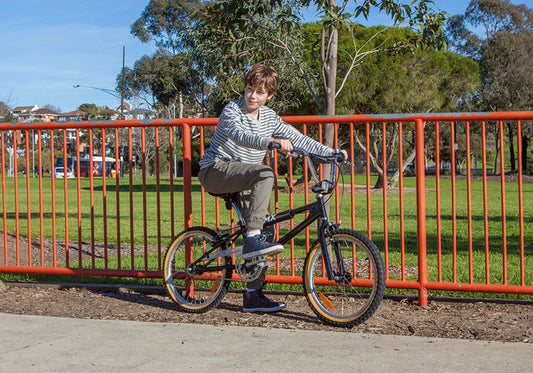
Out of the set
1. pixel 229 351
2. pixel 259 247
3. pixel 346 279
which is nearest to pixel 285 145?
pixel 259 247

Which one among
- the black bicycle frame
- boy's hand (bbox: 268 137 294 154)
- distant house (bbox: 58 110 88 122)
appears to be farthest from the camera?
distant house (bbox: 58 110 88 122)

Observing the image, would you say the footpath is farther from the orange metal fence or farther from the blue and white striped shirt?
the blue and white striped shirt

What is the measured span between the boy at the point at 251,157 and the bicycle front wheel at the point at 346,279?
1.03 ft

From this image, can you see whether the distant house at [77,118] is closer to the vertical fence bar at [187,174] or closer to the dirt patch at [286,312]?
the vertical fence bar at [187,174]

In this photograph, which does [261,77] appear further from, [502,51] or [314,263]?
[502,51]

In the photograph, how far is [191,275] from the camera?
507cm

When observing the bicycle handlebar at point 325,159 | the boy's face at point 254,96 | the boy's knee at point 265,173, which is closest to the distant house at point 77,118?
the boy's face at point 254,96

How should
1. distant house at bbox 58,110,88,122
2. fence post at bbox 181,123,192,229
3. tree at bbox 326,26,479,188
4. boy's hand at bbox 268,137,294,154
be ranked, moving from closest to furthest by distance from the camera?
boy's hand at bbox 268,137,294,154 → fence post at bbox 181,123,192,229 → distant house at bbox 58,110,88,122 → tree at bbox 326,26,479,188

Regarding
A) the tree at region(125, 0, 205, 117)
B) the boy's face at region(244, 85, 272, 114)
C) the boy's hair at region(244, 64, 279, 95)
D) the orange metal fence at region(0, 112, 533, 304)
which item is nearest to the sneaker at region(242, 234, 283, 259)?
the orange metal fence at region(0, 112, 533, 304)

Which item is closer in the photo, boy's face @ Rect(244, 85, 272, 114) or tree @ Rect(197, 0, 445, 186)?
boy's face @ Rect(244, 85, 272, 114)

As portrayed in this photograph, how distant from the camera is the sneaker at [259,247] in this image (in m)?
4.44

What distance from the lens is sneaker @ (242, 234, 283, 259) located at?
444 cm

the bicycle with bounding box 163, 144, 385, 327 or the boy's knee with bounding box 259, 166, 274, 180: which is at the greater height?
the boy's knee with bounding box 259, 166, 274, 180

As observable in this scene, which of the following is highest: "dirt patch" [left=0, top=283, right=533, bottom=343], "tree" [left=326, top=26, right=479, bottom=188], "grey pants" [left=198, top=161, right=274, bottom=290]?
"tree" [left=326, top=26, right=479, bottom=188]
